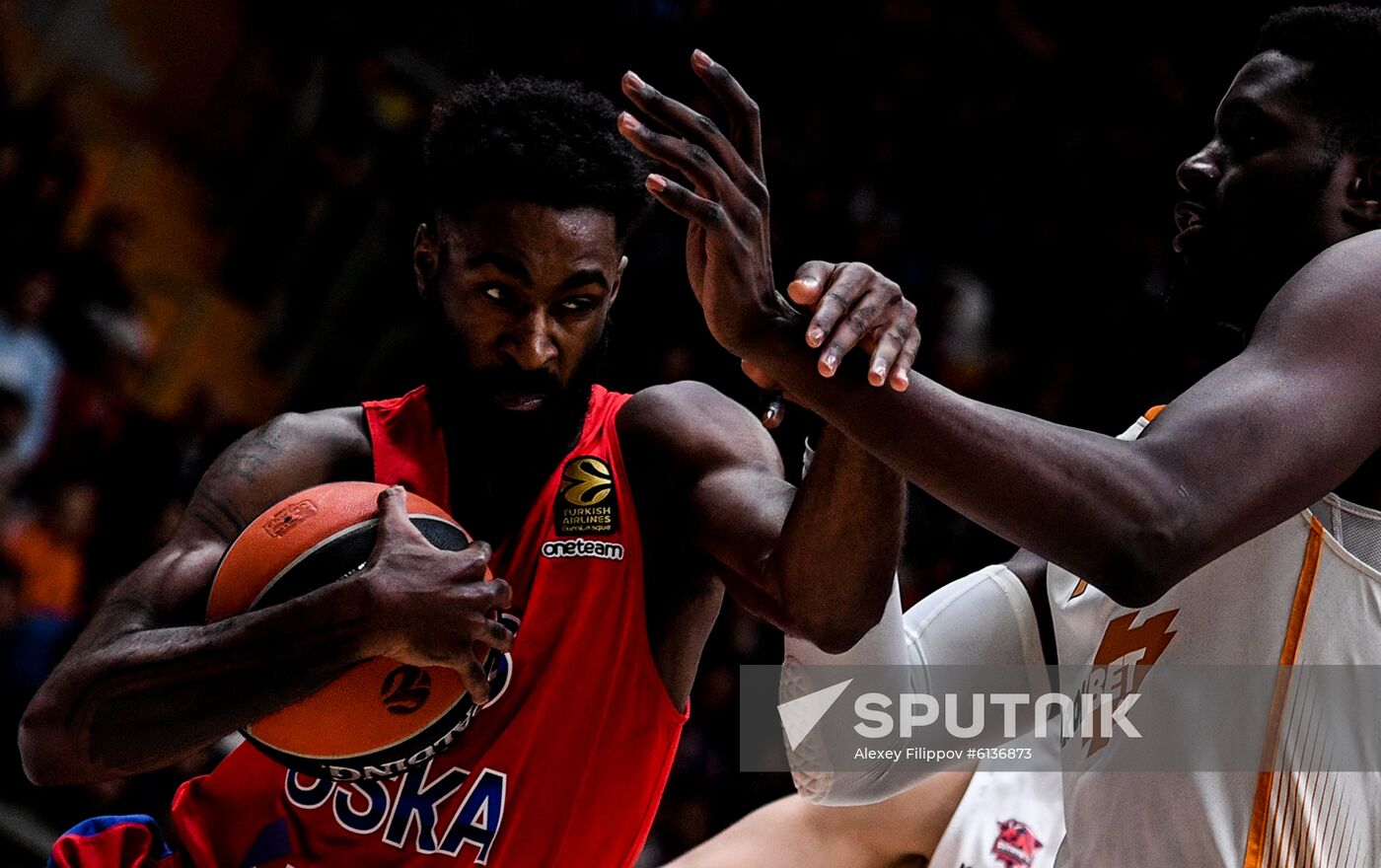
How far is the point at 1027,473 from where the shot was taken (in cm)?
204

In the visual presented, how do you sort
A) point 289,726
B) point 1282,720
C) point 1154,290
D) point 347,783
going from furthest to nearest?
point 1154,290, point 347,783, point 289,726, point 1282,720

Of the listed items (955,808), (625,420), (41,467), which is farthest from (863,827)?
(41,467)

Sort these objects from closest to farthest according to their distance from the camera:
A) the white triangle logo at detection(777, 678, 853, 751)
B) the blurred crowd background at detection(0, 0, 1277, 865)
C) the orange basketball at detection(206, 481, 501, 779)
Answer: the orange basketball at detection(206, 481, 501, 779)
the white triangle logo at detection(777, 678, 853, 751)
the blurred crowd background at detection(0, 0, 1277, 865)

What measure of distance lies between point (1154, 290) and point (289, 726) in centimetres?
767

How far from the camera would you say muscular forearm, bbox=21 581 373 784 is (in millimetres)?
2578

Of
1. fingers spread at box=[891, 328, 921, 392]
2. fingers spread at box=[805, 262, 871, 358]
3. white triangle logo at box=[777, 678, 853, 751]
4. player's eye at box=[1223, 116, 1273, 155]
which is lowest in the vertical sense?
white triangle logo at box=[777, 678, 853, 751]

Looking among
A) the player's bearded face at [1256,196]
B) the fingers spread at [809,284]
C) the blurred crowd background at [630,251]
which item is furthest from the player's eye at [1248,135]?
the blurred crowd background at [630,251]

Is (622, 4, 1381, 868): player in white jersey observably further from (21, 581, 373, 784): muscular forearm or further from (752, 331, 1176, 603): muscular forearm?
(21, 581, 373, 784): muscular forearm

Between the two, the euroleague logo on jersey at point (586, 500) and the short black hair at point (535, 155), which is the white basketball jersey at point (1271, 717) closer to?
the euroleague logo on jersey at point (586, 500)

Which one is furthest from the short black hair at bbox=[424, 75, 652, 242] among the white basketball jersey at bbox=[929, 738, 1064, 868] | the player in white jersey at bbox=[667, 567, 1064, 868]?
the white basketball jersey at bbox=[929, 738, 1064, 868]

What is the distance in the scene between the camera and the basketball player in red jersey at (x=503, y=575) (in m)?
2.68

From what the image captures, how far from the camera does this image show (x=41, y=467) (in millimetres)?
8039

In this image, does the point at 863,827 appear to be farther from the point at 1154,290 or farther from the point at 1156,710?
the point at 1154,290

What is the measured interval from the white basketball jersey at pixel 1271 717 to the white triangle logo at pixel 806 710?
→ 58 cm
